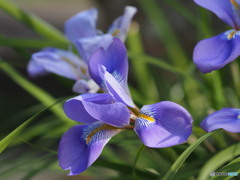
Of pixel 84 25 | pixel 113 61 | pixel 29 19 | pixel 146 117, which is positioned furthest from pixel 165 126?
pixel 29 19

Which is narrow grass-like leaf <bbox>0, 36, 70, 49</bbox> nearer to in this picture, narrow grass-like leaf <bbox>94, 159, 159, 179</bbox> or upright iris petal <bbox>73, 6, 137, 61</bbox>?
upright iris petal <bbox>73, 6, 137, 61</bbox>

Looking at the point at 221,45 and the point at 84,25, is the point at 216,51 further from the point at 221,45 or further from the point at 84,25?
the point at 84,25

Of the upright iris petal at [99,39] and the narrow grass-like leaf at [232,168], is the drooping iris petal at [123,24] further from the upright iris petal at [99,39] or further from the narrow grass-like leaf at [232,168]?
the narrow grass-like leaf at [232,168]

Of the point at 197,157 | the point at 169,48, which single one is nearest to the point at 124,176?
the point at 197,157

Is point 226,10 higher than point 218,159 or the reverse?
higher

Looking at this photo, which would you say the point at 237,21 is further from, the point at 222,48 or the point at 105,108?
the point at 105,108

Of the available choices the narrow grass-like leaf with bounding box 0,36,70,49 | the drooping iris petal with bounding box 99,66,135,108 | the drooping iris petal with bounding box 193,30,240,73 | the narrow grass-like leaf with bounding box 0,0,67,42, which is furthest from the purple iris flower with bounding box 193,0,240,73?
the narrow grass-like leaf with bounding box 0,0,67,42
